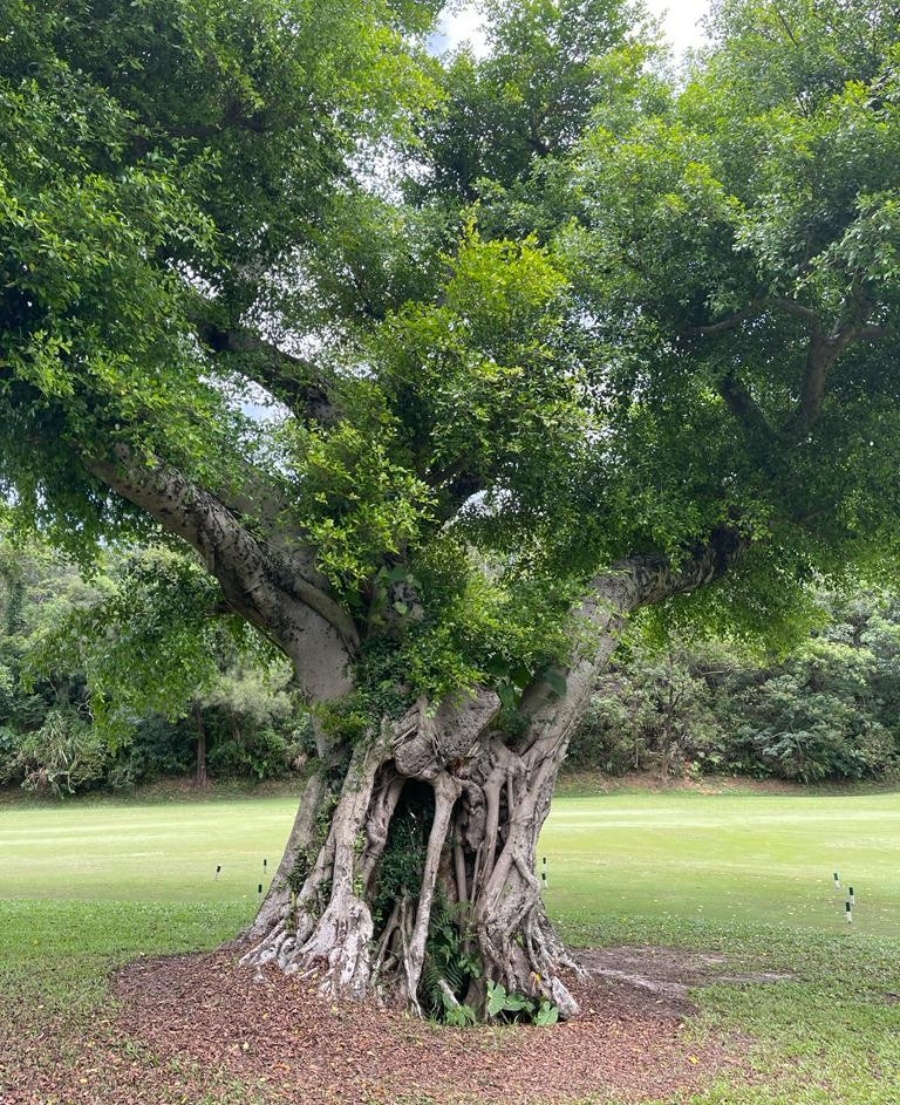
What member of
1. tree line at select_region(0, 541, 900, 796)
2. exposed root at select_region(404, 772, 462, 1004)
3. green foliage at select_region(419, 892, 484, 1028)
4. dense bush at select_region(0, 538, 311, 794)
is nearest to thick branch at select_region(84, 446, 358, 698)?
exposed root at select_region(404, 772, 462, 1004)

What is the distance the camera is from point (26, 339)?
18.7 feet

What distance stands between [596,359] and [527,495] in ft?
4.97

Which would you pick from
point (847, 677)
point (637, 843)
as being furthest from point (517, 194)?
point (847, 677)

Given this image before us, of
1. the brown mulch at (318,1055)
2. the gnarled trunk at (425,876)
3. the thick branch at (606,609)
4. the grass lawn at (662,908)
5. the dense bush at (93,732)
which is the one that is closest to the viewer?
the brown mulch at (318,1055)

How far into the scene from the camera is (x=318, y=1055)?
5.46 m

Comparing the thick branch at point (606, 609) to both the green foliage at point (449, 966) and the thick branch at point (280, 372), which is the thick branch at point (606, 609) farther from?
the thick branch at point (280, 372)

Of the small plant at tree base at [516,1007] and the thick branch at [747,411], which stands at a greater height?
the thick branch at [747,411]

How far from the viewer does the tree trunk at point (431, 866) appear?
684cm

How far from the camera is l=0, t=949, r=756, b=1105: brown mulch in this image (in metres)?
4.91

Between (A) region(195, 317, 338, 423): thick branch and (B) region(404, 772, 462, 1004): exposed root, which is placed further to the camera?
(A) region(195, 317, 338, 423): thick branch

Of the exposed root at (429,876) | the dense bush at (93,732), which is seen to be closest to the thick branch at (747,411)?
the exposed root at (429,876)

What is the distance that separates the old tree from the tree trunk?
30mm

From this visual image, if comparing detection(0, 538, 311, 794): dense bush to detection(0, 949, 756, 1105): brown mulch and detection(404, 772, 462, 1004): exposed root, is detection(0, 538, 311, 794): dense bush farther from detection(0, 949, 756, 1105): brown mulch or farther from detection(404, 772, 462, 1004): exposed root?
detection(0, 949, 756, 1105): brown mulch

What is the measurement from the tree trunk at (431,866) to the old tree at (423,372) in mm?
30
